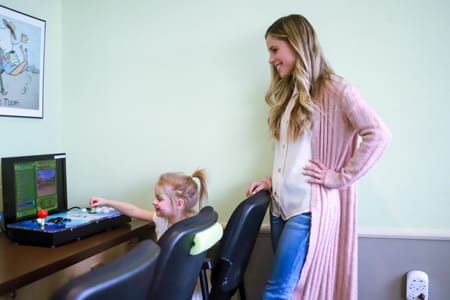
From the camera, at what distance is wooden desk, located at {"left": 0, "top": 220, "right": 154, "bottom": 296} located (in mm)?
1103

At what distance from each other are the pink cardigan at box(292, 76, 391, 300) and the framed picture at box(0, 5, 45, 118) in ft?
4.34

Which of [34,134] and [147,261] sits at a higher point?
[34,134]

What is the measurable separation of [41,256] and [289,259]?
83cm

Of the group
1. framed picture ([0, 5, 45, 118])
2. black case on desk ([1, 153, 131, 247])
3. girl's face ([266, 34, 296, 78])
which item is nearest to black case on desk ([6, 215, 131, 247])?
black case on desk ([1, 153, 131, 247])

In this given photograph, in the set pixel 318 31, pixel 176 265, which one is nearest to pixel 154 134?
pixel 318 31

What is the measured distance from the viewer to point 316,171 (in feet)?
4.72

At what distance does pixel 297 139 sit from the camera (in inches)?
58.5

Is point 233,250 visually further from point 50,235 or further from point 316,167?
point 50,235

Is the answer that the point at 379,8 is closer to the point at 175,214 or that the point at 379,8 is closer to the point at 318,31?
the point at 318,31

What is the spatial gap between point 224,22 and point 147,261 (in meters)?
1.42

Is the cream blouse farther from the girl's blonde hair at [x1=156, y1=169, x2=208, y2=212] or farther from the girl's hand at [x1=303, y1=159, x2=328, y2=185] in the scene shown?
the girl's blonde hair at [x1=156, y1=169, x2=208, y2=212]

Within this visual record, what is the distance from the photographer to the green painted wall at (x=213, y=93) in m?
1.70

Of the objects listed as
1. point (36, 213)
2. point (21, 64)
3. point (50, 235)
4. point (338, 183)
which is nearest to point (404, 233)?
point (338, 183)

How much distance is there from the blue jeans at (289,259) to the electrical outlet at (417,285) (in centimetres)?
59
